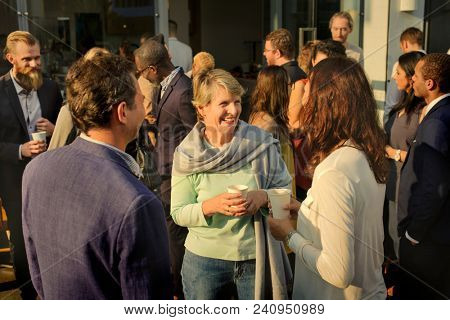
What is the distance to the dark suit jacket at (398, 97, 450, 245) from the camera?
2252mm

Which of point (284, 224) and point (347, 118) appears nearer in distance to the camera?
point (347, 118)

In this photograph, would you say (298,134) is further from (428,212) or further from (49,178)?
(49,178)

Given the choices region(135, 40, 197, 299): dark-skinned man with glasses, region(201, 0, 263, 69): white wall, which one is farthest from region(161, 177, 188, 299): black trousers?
region(201, 0, 263, 69): white wall

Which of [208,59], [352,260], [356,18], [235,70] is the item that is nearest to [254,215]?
[352,260]

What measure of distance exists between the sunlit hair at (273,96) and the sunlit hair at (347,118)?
120cm

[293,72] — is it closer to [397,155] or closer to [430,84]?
[397,155]

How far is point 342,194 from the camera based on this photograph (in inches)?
57.7

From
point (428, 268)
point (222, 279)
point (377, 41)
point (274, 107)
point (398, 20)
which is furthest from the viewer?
point (377, 41)

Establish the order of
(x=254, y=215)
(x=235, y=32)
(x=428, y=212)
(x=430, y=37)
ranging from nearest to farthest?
(x=254, y=215), (x=428, y=212), (x=430, y=37), (x=235, y=32)

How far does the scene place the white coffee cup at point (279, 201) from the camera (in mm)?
1839

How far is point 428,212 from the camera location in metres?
2.27

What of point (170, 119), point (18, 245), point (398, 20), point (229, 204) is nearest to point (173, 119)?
point (170, 119)

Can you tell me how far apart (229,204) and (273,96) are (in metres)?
1.15

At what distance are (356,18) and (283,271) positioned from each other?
530 cm
